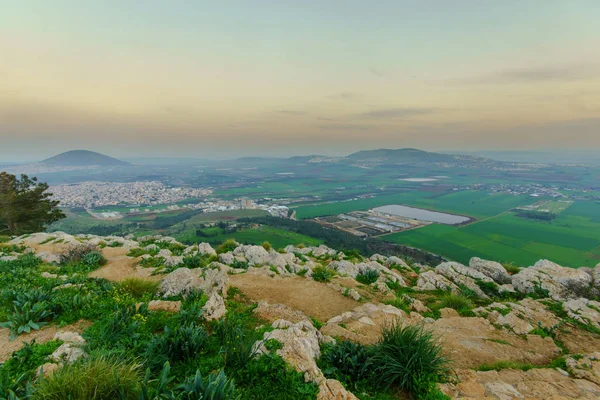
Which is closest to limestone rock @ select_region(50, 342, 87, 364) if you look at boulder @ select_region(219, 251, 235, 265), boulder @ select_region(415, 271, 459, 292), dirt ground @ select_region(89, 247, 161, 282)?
dirt ground @ select_region(89, 247, 161, 282)

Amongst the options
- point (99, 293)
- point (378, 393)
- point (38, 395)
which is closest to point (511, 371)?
point (378, 393)

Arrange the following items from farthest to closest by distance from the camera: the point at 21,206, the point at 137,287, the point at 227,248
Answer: the point at 21,206 < the point at 227,248 < the point at 137,287

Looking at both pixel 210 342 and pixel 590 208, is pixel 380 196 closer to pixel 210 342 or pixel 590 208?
pixel 590 208

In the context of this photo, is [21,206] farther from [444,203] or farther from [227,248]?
[444,203]

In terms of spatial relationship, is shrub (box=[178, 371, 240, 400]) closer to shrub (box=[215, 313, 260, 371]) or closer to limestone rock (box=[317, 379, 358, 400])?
shrub (box=[215, 313, 260, 371])

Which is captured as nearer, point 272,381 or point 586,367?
point 272,381

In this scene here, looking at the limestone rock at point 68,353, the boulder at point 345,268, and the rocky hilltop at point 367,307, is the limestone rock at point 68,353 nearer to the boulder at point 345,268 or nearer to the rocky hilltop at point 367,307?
the rocky hilltop at point 367,307

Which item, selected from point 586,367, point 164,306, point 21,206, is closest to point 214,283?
point 164,306
